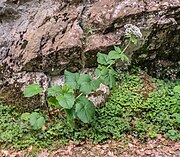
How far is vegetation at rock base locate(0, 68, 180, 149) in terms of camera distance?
3400 millimetres

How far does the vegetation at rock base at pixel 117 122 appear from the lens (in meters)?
3.40

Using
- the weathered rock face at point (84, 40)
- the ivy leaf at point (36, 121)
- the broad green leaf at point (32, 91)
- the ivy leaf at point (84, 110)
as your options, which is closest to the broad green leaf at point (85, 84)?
the ivy leaf at point (84, 110)

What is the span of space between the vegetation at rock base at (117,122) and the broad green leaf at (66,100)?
16.8 inches

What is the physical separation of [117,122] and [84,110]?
1.48ft

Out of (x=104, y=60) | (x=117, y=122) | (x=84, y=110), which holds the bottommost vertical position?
(x=117, y=122)

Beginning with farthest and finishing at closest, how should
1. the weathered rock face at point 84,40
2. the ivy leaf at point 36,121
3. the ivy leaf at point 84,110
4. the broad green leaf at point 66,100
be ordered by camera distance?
1. the weathered rock face at point 84,40
2. the ivy leaf at point 36,121
3. the ivy leaf at point 84,110
4. the broad green leaf at point 66,100

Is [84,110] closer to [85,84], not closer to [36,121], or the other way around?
[85,84]

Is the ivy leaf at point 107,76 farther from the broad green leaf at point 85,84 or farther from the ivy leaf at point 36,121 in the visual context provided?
the ivy leaf at point 36,121

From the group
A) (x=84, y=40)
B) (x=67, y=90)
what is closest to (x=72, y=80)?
(x=67, y=90)

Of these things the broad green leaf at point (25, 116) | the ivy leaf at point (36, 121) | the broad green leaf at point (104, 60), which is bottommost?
the broad green leaf at point (25, 116)

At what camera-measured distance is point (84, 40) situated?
394 centimetres

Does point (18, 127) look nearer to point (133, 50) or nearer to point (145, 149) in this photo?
point (145, 149)

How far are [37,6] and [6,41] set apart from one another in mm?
633

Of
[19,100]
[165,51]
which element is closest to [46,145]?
[19,100]
